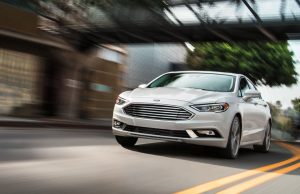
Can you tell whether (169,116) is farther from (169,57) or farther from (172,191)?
(169,57)

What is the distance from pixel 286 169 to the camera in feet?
28.6

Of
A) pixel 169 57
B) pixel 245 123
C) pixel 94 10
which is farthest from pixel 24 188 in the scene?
pixel 169 57

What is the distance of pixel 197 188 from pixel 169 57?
33.8 metres

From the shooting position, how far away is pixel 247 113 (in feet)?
33.1

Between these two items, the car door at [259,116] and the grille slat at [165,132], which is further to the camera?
the car door at [259,116]

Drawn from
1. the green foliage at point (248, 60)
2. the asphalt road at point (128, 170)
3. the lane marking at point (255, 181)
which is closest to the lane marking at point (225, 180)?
the asphalt road at point (128, 170)

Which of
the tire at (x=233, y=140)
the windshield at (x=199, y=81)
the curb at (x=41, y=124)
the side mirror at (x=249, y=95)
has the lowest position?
the curb at (x=41, y=124)

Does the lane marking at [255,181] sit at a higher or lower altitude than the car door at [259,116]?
lower

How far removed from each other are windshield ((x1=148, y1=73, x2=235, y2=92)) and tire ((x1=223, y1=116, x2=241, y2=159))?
62 centimetres

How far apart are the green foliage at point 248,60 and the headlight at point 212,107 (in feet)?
100

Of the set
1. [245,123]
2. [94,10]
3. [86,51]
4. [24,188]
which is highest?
[94,10]

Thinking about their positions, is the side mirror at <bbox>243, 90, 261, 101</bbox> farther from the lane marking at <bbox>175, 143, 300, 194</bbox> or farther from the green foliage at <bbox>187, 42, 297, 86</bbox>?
the green foliage at <bbox>187, 42, 297, 86</bbox>

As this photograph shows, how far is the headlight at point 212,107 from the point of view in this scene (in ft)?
28.8

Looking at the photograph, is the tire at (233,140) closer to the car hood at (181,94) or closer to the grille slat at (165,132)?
A: the car hood at (181,94)
